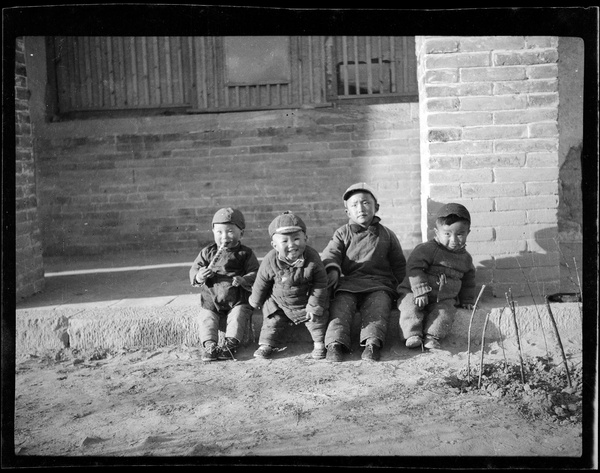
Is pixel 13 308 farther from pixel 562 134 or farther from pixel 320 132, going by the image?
pixel 562 134

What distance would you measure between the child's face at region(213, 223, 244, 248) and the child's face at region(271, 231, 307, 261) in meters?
0.39

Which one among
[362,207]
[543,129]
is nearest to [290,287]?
[362,207]

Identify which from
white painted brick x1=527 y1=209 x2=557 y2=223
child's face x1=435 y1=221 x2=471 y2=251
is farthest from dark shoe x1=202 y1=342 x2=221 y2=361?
white painted brick x1=527 y1=209 x2=557 y2=223

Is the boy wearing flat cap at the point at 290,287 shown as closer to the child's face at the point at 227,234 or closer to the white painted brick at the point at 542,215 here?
the child's face at the point at 227,234

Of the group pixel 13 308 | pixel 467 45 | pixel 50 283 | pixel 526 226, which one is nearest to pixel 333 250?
pixel 526 226

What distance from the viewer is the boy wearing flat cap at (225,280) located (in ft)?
14.0

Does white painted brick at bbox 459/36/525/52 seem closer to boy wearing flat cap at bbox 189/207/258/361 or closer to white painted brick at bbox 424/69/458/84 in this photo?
white painted brick at bbox 424/69/458/84

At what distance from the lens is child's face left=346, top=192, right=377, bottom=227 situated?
14.5ft

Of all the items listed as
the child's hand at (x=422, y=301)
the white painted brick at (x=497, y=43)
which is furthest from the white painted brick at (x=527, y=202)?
the white painted brick at (x=497, y=43)

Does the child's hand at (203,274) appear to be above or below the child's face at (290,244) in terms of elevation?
below

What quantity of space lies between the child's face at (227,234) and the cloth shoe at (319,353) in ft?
3.43

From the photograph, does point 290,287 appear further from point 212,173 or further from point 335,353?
point 212,173

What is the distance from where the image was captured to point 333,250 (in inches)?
177

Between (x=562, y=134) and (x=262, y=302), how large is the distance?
4.42 m
